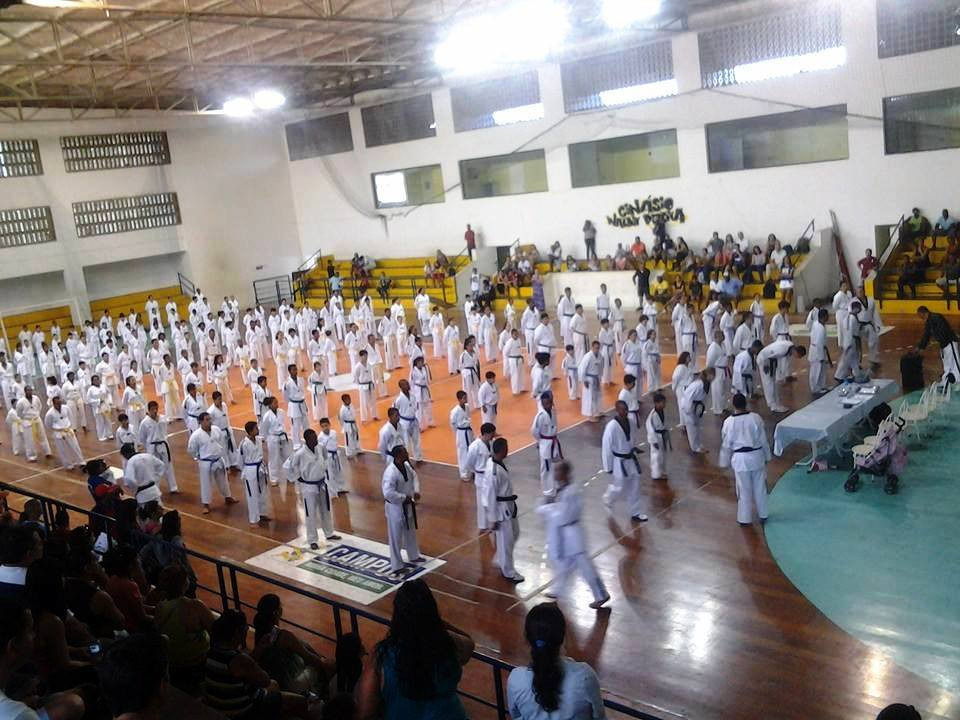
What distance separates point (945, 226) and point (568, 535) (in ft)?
50.6

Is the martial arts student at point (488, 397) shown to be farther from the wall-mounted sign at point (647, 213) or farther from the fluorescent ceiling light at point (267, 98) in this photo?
the fluorescent ceiling light at point (267, 98)

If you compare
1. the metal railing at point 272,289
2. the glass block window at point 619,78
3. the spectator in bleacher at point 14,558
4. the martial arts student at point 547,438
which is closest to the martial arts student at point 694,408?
the martial arts student at point 547,438

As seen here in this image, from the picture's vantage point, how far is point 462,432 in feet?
41.2

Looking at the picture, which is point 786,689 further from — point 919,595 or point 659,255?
point 659,255

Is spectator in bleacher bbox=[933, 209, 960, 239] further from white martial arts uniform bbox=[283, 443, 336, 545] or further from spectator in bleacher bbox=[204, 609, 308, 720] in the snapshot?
spectator in bleacher bbox=[204, 609, 308, 720]

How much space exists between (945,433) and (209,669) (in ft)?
34.1

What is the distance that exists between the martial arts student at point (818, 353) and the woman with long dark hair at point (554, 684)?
38.6ft

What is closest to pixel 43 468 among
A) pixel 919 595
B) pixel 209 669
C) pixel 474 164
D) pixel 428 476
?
pixel 428 476

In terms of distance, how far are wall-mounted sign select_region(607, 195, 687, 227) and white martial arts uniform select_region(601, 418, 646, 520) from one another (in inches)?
605

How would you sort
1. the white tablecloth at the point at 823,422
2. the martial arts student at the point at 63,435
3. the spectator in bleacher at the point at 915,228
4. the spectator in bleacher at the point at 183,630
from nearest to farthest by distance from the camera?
the spectator in bleacher at the point at 183,630 → the white tablecloth at the point at 823,422 → the martial arts student at the point at 63,435 → the spectator in bleacher at the point at 915,228

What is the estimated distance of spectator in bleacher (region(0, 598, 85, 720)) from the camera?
365 centimetres

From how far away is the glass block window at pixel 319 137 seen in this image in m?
33.2

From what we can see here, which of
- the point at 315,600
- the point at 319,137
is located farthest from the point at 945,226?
the point at 319,137

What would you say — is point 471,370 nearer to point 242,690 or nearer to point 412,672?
point 242,690
